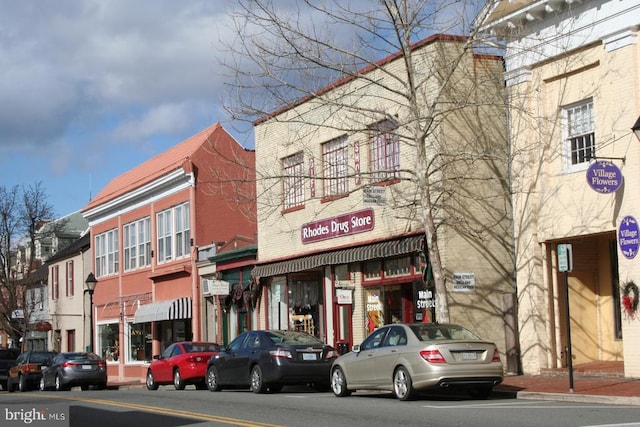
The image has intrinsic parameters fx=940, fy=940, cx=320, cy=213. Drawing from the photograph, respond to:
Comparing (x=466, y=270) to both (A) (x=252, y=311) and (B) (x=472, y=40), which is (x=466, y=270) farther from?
(A) (x=252, y=311)

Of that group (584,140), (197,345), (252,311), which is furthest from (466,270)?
(252,311)

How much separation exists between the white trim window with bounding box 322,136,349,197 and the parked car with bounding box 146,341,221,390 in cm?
560

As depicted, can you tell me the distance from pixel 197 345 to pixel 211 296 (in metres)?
8.81

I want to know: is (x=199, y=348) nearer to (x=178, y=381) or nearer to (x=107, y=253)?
(x=178, y=381)

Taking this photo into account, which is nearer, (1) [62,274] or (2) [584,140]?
(2) [584,140]

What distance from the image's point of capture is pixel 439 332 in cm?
1692

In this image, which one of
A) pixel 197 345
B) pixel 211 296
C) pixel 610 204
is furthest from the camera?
pixel 211 296

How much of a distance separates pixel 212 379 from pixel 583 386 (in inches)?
373

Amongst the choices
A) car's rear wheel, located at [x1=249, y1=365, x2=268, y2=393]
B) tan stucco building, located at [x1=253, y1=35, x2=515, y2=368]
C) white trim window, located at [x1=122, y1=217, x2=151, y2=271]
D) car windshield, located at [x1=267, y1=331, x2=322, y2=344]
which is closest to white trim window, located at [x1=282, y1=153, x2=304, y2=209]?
tan stucco building, located at [x1=253, y1=35, x2=515, y2=368]

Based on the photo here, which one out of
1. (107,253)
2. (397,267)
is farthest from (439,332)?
(107,253)

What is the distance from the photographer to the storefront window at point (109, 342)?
4469 cm

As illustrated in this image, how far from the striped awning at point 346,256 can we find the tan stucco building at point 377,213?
0.04 meters

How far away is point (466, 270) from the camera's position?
22.5 m

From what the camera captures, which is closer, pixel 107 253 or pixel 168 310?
pixel 168 310
